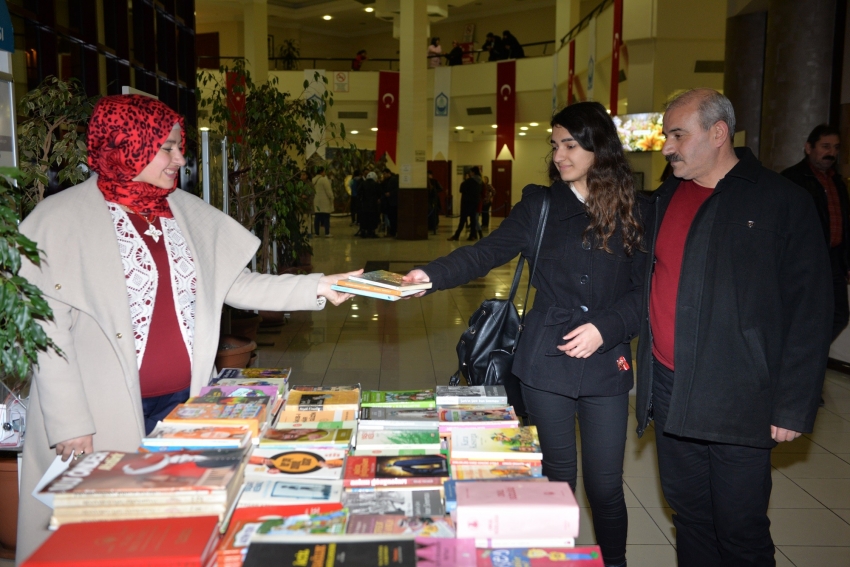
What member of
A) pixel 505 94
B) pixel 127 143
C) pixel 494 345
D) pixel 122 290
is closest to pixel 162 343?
pixel 122 290

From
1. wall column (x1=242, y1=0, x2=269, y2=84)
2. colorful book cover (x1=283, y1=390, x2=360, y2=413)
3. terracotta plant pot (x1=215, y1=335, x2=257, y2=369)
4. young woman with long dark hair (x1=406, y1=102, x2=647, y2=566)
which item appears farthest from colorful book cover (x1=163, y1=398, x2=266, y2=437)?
wall column (x1=242, y1=0, x2=269, y2=84)

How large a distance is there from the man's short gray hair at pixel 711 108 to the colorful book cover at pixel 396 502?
141 centimetres

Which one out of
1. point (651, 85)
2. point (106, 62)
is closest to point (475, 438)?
point (106, 62)

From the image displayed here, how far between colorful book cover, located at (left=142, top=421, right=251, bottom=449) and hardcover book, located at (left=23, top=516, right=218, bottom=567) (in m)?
0.28

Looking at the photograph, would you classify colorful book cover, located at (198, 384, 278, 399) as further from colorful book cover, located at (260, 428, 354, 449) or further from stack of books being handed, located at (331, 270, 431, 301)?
stack of books being handed, located at (331, 270, 431, 301)

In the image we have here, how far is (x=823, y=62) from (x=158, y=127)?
6.14 m

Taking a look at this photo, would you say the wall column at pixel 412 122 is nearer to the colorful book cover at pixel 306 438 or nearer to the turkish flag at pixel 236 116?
the turkish flag at pixel 236 116

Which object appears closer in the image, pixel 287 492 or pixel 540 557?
pixel 540 557

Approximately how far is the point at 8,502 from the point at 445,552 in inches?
94.2

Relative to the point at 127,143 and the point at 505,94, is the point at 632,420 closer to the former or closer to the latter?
the point at 127,143

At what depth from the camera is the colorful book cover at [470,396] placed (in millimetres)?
2152

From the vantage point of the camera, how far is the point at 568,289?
96.4 inches

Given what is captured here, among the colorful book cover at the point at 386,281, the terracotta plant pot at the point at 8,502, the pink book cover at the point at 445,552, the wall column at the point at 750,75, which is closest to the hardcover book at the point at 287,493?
the pink book cover at the point at 445,552

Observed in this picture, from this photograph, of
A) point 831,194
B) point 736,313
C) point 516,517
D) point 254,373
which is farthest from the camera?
point 831,194
